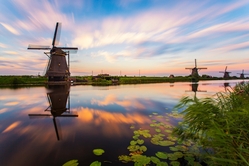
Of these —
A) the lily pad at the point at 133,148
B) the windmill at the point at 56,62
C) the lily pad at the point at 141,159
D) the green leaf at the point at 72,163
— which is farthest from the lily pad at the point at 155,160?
the windmill at the point at 56,62

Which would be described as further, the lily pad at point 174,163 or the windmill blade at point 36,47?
the windmill blade at point 36,47

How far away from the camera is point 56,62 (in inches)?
1363

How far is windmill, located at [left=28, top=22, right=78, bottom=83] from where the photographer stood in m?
34.1

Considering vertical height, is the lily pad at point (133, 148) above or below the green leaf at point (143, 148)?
below

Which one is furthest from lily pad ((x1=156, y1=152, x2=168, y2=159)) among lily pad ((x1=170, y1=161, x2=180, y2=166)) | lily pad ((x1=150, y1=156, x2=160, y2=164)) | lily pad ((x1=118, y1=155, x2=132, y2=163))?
lily pad ((x1=118, y1=155, x2=132, y2=163))

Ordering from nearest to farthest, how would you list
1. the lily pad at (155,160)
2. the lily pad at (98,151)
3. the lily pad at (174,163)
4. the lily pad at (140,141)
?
the lily pad at (174,163) → the lily pad at (155,160) → the lily pad at (98,151) → the lily pad at (140,141)

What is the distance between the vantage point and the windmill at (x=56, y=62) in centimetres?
3412

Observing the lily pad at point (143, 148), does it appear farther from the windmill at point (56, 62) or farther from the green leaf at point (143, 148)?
the windmill at point (56, 62)

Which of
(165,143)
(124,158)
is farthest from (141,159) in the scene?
(165,143)

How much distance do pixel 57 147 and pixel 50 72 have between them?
34.3m

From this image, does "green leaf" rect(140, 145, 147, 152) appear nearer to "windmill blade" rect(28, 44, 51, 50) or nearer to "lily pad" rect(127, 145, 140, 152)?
"lily pad" rect(127, 145, 140, 152)

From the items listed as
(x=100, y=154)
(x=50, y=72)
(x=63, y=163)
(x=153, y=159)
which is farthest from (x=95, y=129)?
→ (x=50, y=72)

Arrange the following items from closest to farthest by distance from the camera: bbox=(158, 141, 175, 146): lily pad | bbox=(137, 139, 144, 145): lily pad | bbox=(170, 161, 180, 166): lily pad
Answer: bbox=(170, 161, 180, 166): lily pad < bbox=(158, 141, 175, 146): lily pad < bbox=(137, 139, 144, 145): lily pad

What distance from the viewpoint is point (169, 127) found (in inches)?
250
